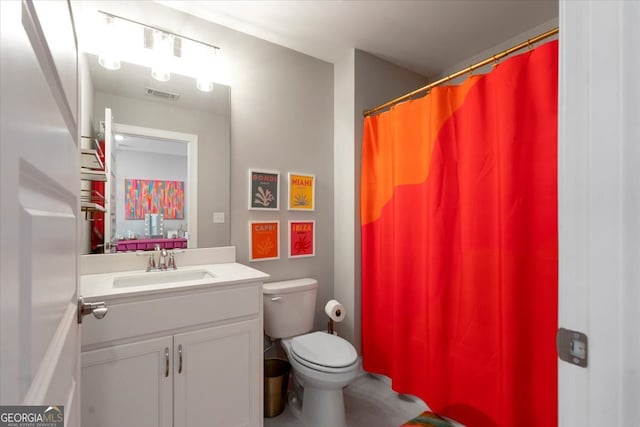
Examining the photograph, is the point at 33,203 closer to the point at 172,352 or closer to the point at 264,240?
the point at 172,352

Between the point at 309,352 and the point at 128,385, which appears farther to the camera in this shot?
the point at 309,352

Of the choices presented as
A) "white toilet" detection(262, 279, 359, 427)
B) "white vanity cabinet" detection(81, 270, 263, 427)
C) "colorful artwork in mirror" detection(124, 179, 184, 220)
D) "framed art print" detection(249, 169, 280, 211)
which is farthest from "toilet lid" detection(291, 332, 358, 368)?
"colorful artwork in mirror" detection(124, 179, 184, 220)

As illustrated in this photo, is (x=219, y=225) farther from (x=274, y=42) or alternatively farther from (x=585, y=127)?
(x=585, y=127)

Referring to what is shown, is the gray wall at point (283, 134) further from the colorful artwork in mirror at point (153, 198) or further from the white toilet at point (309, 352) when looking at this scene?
the colorful artwork in mirror at point (153, 198)

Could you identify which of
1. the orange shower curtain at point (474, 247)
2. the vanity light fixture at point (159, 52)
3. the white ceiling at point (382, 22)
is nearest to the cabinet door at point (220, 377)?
the orange shower curtain at point (474, 247)

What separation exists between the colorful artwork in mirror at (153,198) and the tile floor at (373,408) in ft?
4.65

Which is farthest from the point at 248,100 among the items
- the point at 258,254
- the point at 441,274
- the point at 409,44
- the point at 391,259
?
the point at 441,274

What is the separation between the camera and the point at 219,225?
1.96 meters

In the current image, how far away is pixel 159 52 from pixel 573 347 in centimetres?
228

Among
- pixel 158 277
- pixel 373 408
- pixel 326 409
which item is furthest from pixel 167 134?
pixel 373 408

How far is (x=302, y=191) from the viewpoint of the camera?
90.4 inches

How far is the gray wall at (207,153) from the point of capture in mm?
1803

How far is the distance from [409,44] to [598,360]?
7.69 ft

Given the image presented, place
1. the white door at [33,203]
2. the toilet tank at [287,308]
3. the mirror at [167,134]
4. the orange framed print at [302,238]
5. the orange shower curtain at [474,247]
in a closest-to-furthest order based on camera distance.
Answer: the white door at [33,203] → the orange shower curtain at [474,247] → the mirror at [167,134] → the toilet tank at [287,308] → the orange framed print at [302,238]
